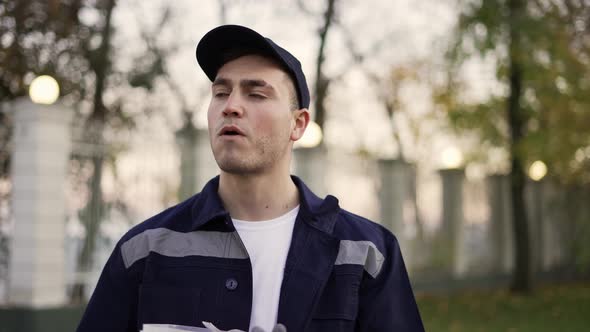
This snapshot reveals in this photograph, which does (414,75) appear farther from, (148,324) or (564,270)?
(148,324)

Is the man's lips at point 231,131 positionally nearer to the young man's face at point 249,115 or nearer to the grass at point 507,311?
the young man's face at point 249,115

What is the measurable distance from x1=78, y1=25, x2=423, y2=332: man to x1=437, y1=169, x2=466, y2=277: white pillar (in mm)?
13144

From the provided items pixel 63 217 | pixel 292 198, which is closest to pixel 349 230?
pixel 292 198

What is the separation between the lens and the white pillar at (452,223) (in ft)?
49.7

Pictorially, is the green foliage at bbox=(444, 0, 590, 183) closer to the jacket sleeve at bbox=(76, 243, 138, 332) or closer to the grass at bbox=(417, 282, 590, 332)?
the grass at bbox=(417, 282, 590, 332)

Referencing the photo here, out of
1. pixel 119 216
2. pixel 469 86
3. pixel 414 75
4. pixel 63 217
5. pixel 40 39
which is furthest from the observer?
pixel 414 75

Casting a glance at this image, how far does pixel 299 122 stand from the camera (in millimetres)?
2369

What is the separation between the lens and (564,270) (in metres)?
18.4

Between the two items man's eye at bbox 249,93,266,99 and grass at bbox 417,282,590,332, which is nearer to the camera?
man's eye at bbox 249,93,266,99

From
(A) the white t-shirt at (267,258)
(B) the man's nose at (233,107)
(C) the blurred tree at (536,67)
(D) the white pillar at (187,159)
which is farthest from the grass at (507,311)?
(B) the man's nose at (233,107)

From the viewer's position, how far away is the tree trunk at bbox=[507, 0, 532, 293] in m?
13.3

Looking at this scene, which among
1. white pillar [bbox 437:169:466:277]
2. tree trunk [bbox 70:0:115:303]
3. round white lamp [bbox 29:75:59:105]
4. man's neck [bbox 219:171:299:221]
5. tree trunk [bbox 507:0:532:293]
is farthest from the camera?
white pillar [bbox 437:169:466:277]

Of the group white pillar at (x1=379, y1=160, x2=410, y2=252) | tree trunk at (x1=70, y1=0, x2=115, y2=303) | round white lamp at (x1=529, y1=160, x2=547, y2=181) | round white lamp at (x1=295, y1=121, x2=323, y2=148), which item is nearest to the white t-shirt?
tree trunk at (x1=70, y1=0, x2=115, y2=303)

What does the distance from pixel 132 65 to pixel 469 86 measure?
6.73 metres
